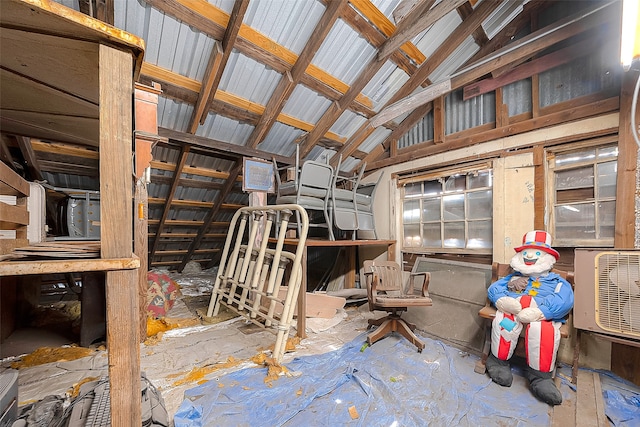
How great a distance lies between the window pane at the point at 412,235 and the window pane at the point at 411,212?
7 cm

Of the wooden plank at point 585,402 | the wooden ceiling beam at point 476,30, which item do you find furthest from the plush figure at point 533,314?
the wooden ceiling beam at point 476,30

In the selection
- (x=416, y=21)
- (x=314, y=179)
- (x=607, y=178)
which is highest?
(x=416, y=21)

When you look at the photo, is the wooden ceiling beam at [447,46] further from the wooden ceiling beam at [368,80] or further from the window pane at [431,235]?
the window pane at [431,235]

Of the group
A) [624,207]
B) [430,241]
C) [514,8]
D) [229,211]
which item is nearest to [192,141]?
[229,211]

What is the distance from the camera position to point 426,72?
2846 millimetres

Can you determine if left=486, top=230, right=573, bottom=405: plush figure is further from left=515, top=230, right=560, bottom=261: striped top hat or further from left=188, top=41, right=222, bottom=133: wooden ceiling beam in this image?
left=188, top=41, right=222, bottom=133: wooden ceiling beam

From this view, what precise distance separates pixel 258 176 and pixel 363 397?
2519 mm

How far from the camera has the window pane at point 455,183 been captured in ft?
9.93

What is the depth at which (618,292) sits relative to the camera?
1.65m

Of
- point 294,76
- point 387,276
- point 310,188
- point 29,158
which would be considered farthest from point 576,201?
point 29,158

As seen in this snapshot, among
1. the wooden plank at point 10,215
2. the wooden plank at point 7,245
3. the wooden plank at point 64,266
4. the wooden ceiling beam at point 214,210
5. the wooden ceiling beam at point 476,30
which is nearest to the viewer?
the wooden plank at point 64,266

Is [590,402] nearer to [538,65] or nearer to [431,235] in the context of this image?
[431,235]

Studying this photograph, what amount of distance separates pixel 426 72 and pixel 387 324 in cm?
278

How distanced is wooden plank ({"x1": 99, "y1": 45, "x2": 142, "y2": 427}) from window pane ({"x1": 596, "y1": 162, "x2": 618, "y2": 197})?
325cm
